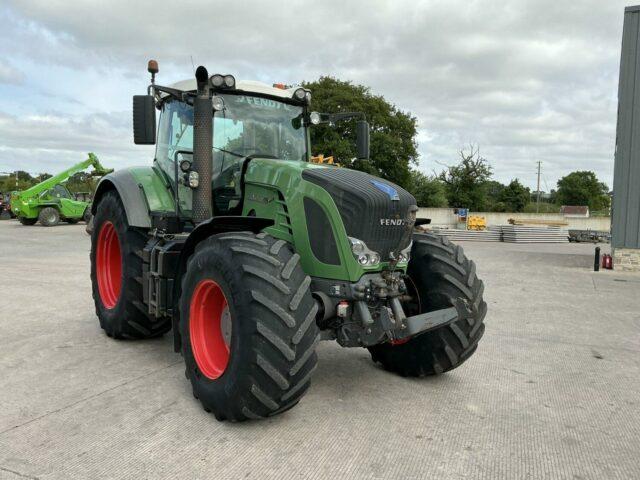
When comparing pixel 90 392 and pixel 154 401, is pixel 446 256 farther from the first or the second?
pixel 90 392

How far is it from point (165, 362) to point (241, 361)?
1772 millimetres

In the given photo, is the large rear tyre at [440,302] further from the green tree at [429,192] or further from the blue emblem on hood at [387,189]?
the green tree at [429,192]

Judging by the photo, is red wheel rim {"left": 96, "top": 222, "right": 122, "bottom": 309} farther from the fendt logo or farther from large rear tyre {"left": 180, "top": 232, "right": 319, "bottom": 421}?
the fendt logo

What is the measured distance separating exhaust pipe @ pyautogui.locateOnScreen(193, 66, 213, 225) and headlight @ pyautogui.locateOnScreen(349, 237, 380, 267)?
1.42m

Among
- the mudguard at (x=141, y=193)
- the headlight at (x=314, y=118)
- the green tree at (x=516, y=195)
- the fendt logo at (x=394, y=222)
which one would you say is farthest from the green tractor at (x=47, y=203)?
the green tree at (x=516, y=195)

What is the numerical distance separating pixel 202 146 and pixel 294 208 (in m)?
1.01

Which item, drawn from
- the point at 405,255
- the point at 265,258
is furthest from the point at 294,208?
the point at 405,255

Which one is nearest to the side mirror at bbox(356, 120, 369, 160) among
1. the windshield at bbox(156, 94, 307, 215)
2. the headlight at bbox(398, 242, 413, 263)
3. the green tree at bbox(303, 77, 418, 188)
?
the windshield at bbox(156, 94, 307, 215)

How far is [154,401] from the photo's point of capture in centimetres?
370

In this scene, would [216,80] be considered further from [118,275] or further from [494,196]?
[494,196]

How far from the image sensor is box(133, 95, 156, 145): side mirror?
13.9ft

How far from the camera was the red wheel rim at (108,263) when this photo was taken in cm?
576

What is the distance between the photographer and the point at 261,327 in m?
3.05

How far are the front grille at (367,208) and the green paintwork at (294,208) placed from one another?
0.06m
